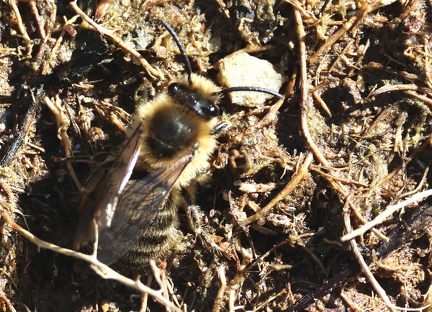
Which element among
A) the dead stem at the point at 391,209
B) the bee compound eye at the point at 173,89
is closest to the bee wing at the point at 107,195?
the bee compound eye at the point at 173,89

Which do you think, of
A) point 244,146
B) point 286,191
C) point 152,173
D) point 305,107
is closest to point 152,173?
point 152,173

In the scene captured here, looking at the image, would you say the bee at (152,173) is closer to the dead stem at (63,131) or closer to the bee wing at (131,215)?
the bee wing at (131,215)

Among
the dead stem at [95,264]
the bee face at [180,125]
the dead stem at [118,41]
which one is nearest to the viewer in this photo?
the dead stem at [95,264]

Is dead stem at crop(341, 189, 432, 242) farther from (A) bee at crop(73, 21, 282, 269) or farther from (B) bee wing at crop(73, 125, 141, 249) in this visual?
(B) bee wing at crop(73, 125, 141, 249)

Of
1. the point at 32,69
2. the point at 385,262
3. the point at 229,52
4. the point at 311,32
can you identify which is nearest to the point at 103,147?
the point at 32,69

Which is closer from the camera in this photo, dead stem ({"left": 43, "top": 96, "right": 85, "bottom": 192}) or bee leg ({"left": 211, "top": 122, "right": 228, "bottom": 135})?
bee leg ({"left": 211, "top": 122, "right": 228, "bottom": 135})

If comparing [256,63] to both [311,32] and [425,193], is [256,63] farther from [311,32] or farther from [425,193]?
[425,193]

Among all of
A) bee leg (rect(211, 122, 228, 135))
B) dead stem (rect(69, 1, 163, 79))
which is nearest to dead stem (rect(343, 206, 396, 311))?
bee leg (rect(211, 122, 228, 135))
